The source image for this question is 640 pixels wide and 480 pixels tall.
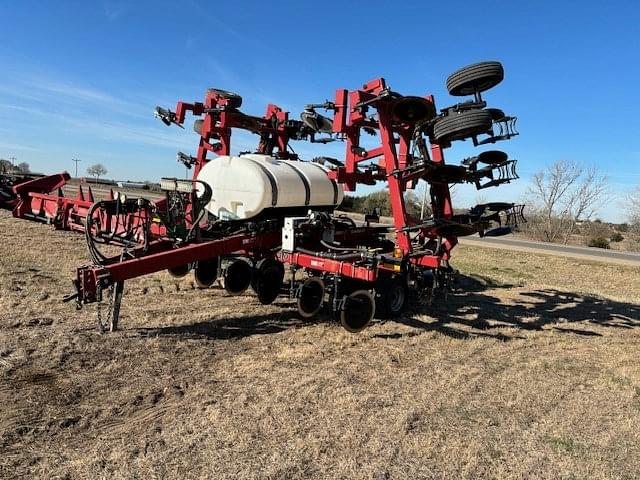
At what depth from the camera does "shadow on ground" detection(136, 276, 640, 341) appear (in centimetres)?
650

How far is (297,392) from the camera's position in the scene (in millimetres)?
4496

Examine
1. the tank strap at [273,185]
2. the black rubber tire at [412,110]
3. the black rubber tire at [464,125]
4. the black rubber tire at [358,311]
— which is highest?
the black rubber tire at [412,110]

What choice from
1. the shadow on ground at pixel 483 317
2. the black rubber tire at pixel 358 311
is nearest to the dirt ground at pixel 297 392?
the shadow on ground at pixel 483 317

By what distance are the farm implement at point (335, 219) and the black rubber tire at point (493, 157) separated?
0.01 meters

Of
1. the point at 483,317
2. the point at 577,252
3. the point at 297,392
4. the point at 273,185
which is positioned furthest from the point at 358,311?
the point at 577,252

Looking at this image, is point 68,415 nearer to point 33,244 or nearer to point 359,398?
point 359,398

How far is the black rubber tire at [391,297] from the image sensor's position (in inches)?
285

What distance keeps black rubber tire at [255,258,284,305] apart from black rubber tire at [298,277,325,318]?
0.75m

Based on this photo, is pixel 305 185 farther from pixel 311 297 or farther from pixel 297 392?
pixel 297 392

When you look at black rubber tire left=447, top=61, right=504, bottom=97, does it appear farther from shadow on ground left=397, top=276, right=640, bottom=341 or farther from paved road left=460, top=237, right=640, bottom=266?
paved road left=460, top=237, right=640, bottom=266

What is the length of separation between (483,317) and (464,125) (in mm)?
3569

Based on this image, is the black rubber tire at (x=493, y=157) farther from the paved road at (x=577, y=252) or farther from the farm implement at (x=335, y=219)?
the paved road at (x=577, y=252)

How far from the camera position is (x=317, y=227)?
24.0 ft

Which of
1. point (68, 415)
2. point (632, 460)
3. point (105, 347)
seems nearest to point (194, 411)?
point (68, 415)
